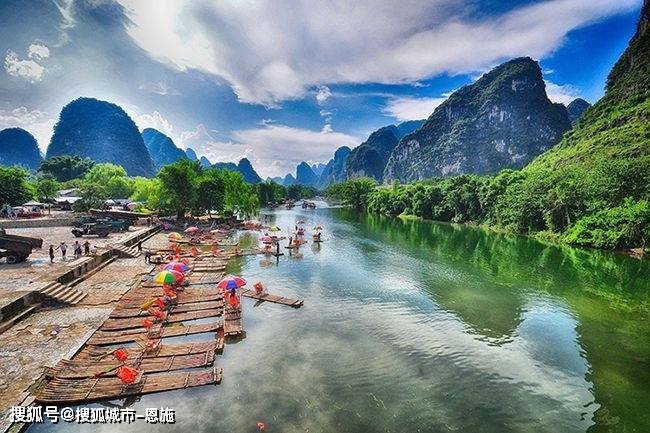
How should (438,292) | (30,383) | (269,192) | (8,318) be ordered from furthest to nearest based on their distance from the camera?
(269,192) < (438,292) < (8,318) < (30,383)

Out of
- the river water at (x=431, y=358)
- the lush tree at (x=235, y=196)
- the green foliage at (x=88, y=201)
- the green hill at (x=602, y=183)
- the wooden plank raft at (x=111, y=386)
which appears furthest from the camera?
the lush tree at (x=235, y=196)

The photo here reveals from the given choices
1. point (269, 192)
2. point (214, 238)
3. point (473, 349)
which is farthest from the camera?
point (269, 192)

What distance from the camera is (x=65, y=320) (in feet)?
59.8

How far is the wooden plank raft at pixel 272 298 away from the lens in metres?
23.5

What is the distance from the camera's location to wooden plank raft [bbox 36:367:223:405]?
40.1 feet

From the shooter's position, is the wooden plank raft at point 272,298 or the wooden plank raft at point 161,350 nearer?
the wooden plank raft at point 161,350

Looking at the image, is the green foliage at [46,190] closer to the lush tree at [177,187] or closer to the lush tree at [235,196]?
the lush tree at [177,187]

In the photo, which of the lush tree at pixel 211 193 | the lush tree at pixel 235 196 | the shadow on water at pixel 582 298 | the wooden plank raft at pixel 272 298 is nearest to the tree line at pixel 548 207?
the shadow on water at pixel 582 298

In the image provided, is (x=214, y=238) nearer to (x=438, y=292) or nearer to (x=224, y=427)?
(x=438, y=292)

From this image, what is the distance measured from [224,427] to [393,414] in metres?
5.94

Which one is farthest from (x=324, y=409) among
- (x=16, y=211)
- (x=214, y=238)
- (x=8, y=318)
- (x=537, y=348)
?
(x=16, y=211)

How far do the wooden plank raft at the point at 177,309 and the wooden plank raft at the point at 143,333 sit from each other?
1.92 m

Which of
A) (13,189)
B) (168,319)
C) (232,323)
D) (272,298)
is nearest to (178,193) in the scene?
(13,189)

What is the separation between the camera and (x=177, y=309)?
21.5 meters
